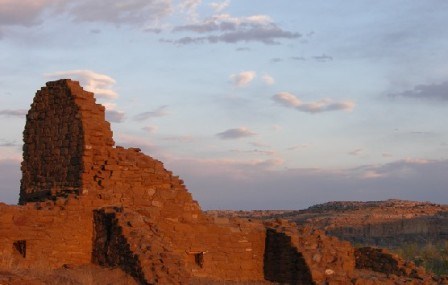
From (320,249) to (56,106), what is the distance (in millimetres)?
6440

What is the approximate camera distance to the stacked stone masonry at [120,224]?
11820mm

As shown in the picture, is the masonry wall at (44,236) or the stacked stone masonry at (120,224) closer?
the masonry wall at (44,236)

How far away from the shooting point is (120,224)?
12.1 meters

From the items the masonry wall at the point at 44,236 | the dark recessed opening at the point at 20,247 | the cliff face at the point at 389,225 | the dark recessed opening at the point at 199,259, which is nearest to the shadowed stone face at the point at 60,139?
the masonry wall at the point at 44,236

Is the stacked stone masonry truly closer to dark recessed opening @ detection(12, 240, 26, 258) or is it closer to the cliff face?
dark recessed opening @ detection(12, 240, 26, 258)

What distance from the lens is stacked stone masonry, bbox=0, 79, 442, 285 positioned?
11.8 meters

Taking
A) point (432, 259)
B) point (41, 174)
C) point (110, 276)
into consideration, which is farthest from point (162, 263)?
point (432, 259)

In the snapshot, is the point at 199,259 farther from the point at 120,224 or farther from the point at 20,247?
the point at 20,247

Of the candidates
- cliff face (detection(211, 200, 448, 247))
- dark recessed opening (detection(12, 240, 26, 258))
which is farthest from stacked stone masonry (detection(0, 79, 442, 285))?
cliff face (detection(211, 200, 448, 247))

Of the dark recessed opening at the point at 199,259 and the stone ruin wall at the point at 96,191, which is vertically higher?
the stone ruin wall at the point at 96,191

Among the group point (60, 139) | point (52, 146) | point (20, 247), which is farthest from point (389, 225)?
point (20, 247)

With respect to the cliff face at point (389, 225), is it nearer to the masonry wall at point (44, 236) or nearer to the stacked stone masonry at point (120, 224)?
the stacked stone masonry at point (120, 224)

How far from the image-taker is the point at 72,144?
13867 millimetres

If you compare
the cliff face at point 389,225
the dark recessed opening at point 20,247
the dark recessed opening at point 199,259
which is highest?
the cliff face at point 389,225
